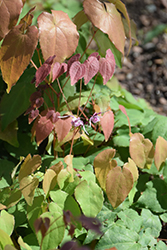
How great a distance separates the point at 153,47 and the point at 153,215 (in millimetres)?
3147

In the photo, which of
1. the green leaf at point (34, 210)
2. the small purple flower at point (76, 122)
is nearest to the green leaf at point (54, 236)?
the green leaf at point (34, 210)

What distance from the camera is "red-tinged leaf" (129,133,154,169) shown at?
3.31 feet

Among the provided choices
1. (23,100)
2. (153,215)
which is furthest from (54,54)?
(153,215)

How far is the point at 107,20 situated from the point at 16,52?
320mm

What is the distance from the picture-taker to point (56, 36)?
2.69 ft

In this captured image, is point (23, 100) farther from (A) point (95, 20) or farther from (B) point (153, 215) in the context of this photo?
(B) point (153, 215)

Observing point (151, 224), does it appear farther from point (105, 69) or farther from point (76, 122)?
point (105, 69)

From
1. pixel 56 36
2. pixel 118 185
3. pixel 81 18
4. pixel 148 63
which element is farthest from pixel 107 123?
pixel 148 63

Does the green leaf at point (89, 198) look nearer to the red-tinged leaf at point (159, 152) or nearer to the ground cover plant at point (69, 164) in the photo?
the ground cover plant at point (69, 164)

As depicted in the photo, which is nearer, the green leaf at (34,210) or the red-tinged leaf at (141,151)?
the green leaf at (34,210)

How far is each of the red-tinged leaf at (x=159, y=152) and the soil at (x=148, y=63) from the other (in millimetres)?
2127

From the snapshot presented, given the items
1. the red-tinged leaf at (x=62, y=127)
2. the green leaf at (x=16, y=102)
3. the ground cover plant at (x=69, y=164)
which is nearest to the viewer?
the ground cover plant at (x=69, y=164)

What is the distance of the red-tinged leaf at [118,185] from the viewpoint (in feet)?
2.81

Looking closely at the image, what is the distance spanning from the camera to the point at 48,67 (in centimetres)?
82
